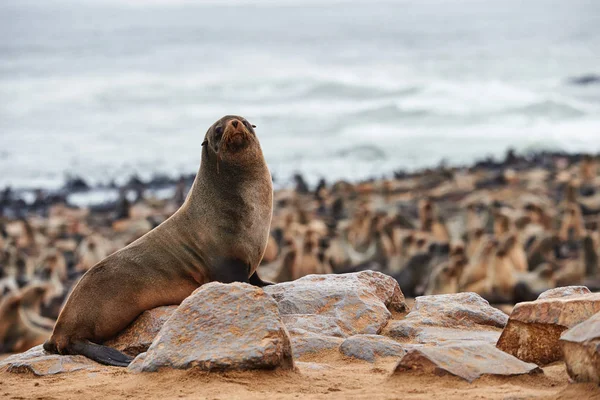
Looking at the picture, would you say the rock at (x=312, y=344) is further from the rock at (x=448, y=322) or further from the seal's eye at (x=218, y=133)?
the seal's eye at (x=218, y=133)

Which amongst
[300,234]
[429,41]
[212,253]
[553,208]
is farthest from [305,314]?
[429,41]

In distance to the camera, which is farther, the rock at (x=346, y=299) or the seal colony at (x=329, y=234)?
the seal colony at (x=329, y=234)

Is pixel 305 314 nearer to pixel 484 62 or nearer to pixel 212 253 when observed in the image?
pixel 212 253

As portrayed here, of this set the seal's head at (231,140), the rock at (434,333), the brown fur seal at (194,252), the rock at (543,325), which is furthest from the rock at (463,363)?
the seal's head at (231,140)

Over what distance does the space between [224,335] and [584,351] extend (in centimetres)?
153

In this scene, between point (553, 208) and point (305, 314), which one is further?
point (553, 208)

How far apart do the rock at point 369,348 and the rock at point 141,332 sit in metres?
1.28

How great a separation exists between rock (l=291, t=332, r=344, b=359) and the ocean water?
27385mm

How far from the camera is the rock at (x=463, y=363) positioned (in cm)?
377

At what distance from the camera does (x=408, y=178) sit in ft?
95.7

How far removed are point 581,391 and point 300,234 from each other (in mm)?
14859

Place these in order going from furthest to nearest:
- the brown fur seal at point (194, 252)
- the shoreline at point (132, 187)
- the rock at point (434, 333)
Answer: the shoreline at point (132, 187) → the brown fur seal at point (194, 252) → the rock at point (434, 333)

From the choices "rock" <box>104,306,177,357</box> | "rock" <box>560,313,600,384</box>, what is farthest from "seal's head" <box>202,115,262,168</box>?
"rock" <box>560,313,600,384</box>

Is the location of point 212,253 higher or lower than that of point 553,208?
higher
